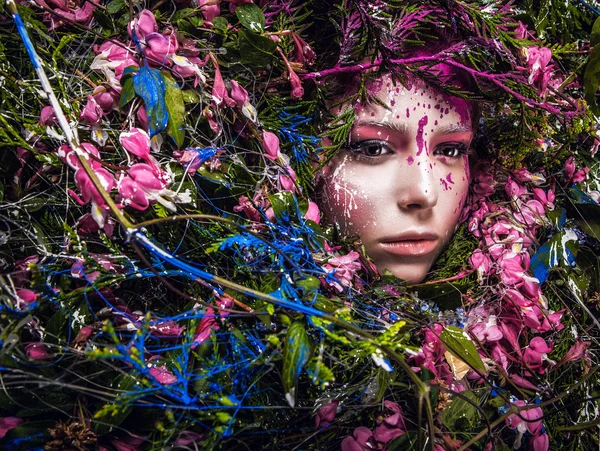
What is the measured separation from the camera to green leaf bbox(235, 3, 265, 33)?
0.97m

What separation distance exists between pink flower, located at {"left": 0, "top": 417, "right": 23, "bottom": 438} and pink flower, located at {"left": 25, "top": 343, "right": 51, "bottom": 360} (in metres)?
0.10

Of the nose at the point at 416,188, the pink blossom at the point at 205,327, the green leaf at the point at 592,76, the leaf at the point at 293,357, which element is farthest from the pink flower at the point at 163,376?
the green leaf at the point at 592,76

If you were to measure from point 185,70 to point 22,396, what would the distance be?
58cm

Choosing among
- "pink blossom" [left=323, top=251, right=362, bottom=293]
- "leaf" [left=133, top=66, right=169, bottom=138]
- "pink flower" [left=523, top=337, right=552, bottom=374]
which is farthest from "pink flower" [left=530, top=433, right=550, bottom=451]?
"leaf" [left=133, top=66, right=169, bottom=138]

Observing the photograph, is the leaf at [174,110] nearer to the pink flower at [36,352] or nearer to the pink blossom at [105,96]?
the pink blossom at [105,96]

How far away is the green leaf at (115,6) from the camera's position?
957mm

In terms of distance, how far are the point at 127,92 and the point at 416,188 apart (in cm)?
55

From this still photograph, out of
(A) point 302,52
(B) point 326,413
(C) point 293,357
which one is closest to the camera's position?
(C) point 293,357

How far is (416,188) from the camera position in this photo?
1.06m

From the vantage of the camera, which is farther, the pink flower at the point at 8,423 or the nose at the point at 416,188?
the nose at the point at 416,188

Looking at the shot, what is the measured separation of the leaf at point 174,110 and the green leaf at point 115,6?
0.16 m

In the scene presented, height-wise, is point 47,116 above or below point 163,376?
above

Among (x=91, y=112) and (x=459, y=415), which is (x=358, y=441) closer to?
(x=459, y=415)

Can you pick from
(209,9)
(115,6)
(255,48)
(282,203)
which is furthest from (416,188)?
(115,6)
